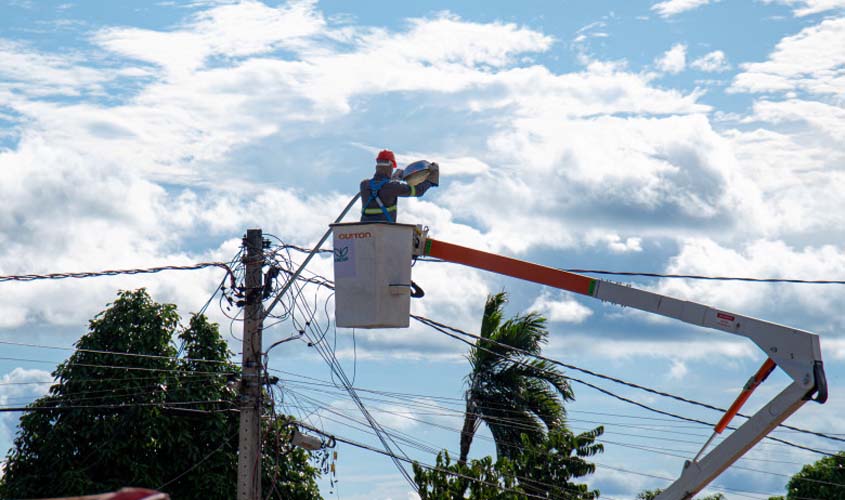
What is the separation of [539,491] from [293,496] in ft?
18.8

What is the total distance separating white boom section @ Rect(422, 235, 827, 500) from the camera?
1409 cm

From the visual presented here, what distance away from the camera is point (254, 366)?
58.5 ft

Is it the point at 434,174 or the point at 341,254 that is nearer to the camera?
the point at 341,254

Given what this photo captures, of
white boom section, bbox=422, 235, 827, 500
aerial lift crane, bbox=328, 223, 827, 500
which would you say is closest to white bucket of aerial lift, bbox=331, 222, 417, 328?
aerial lift crane, bbox=328, 223, 827, 500

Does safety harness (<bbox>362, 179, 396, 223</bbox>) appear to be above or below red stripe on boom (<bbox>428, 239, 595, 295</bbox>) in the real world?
above

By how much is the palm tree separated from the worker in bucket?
46.1 feet

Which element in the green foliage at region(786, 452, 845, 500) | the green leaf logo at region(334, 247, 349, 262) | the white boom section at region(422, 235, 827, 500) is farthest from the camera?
the green foliage at region(786, 452, 845, 500)

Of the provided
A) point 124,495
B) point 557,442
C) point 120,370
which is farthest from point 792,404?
point 120,370

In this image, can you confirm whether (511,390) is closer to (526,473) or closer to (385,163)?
(526,473)

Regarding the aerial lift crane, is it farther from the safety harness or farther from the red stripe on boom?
the red stripe on boom

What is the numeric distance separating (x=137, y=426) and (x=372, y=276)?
12590 mm

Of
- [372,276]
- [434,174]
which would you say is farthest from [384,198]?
[372,276]

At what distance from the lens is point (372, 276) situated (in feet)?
46.9

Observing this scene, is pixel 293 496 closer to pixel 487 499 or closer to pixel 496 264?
pixel 487 499
